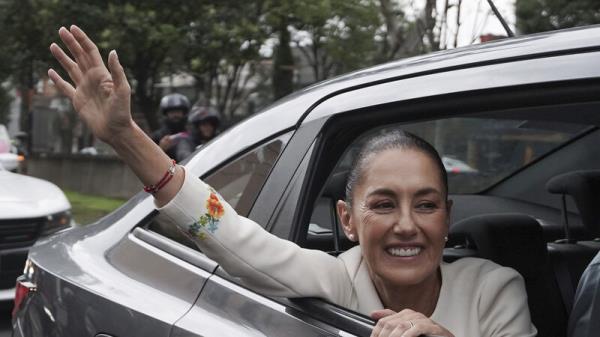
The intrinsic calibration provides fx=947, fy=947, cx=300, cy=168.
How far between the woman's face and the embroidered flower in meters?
0.30

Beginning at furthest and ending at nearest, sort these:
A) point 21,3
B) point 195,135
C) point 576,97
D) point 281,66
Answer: point 281,66
point 21,3
point 195,135
point 576,97

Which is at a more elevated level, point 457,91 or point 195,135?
point 457,91

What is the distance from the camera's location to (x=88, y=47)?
1.91 meters

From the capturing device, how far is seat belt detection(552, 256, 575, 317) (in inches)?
101

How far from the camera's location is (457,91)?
6.31 ft

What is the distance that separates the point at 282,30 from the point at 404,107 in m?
15.0

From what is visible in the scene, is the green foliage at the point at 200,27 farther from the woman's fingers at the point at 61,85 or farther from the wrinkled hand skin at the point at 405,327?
the wrinkled hand skin at the point at 405,327

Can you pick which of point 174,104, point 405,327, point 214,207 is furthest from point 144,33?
point 405,327

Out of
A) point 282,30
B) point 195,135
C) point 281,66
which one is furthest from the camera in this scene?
point 281,66

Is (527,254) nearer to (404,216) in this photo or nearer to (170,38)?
(404,216)

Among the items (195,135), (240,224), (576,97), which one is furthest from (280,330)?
(195,135)

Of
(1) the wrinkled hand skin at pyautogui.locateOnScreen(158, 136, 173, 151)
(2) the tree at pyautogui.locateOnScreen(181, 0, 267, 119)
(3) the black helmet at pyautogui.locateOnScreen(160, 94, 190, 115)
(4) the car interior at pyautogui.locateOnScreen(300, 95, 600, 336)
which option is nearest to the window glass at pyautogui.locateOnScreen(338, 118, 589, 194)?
(4) the car interior at pyautogui.locateOnScreen(300, 95, 600, 336)

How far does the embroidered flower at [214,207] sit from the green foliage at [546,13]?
26535mm

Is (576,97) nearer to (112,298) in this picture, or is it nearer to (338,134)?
(338,134)
